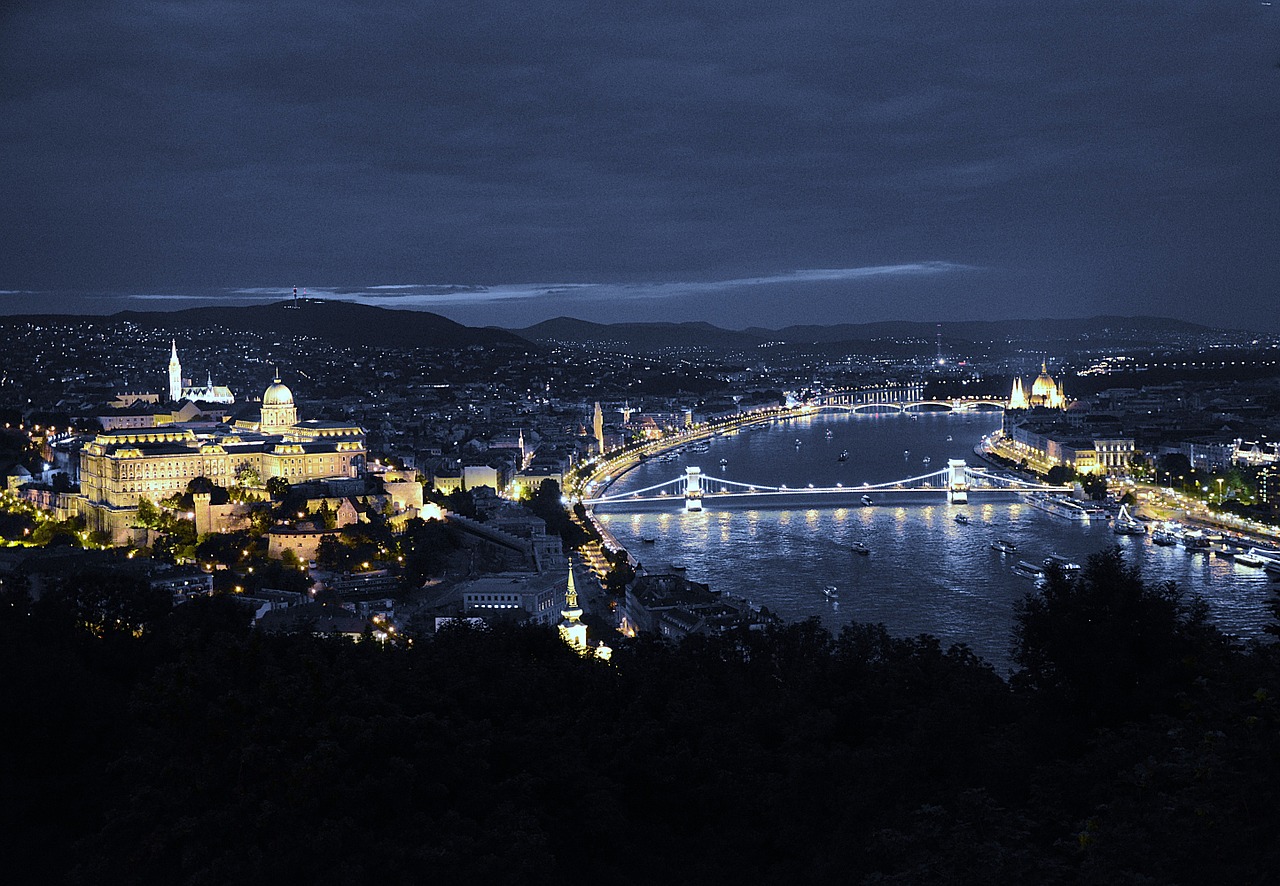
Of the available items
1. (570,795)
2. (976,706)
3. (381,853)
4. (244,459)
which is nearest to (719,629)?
(976,706)

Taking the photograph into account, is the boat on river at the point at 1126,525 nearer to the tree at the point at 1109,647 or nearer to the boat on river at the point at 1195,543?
the boat on river at the point at 1195,543

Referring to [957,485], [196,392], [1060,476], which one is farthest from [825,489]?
[196,392]

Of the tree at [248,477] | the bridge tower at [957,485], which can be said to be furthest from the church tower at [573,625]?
the bridge tower at [957,485]

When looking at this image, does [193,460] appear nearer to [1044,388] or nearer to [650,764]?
[650,764]

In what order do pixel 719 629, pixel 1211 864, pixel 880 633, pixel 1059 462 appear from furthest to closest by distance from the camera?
1. pixel 1059 462
2. pixel 719 629
3. pixel 880 633
4. pixel 1211 864

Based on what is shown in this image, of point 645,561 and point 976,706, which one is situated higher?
point 976,706

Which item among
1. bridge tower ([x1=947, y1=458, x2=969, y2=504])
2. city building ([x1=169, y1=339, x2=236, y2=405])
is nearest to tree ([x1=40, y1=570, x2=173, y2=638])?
bridge tower ([x1=947, y1=458, x2=969, y2=504])

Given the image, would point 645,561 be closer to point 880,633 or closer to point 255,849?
point 880,633
